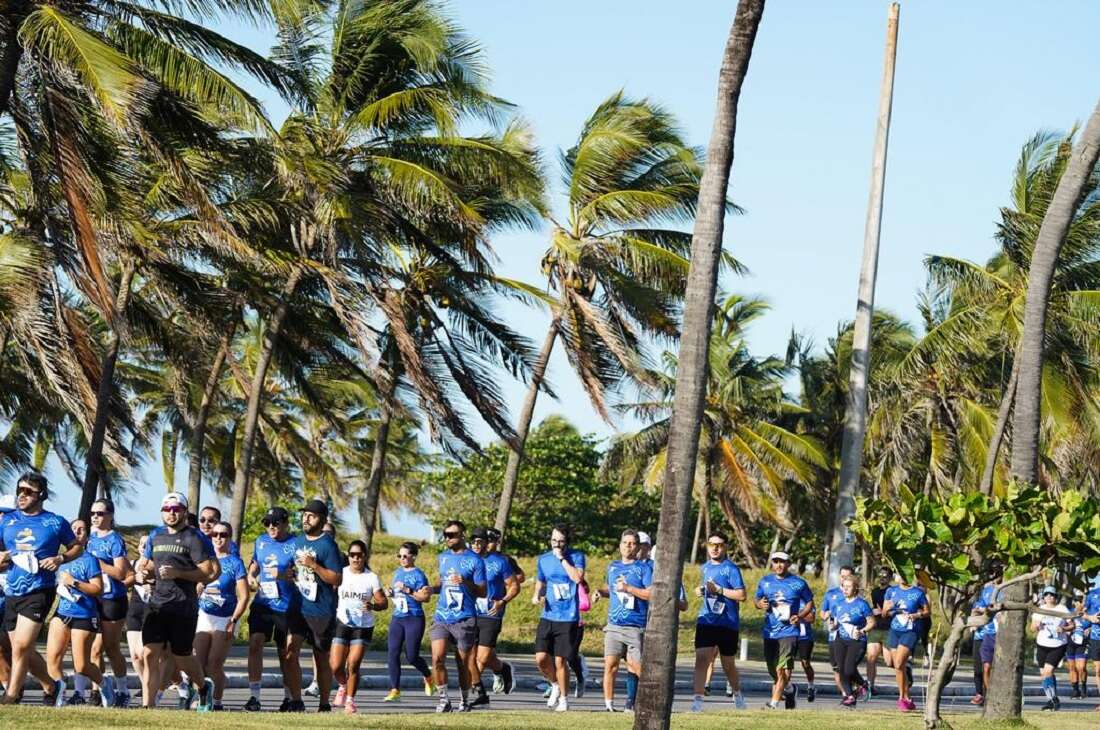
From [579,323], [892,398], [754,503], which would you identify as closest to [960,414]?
[892,398]

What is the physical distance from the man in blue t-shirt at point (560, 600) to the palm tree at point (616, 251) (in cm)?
743

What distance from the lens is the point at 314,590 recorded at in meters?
14.6

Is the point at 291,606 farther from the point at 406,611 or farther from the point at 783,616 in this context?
the point at 783,616

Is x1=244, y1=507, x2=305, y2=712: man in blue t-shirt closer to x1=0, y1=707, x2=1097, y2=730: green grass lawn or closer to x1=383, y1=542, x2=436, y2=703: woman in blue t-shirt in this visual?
x1=0, y1=707, x2=1097, y2=730: green grass lawn

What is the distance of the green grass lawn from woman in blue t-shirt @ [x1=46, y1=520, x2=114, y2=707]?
1421 mm

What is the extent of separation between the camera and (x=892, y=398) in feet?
135

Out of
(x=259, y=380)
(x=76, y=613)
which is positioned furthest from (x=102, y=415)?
(x=76, y=613)

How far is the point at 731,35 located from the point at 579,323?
15.2m

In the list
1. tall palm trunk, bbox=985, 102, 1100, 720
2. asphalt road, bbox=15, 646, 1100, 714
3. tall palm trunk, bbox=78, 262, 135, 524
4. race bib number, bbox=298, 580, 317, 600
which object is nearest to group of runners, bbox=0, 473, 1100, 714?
race bib number, bbox=298, 580, 317, 600

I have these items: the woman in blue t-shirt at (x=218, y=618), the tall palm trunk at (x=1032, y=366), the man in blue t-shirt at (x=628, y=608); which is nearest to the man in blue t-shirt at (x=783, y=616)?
the man in blue t-shirt at (x=628, y=608)

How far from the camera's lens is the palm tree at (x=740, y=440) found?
40531mm

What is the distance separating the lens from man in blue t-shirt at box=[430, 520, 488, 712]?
16.2m

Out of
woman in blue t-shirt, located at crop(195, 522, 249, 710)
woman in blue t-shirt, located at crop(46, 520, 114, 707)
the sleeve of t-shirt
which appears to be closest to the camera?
the sleeve of t-shirt

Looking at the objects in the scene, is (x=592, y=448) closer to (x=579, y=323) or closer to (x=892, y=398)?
(x=892, y=398)
